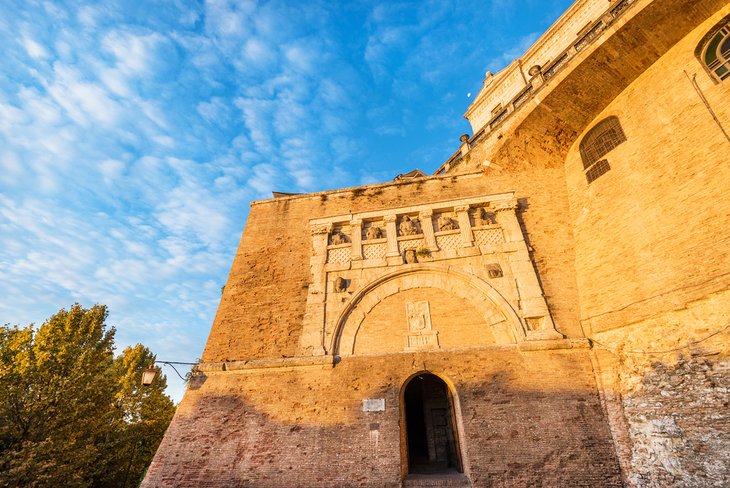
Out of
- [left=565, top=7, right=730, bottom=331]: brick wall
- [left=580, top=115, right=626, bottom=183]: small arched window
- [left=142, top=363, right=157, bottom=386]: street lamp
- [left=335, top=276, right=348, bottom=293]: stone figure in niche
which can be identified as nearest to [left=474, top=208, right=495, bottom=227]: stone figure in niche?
[left=565, top=7, right=730, bottom=331]: brick wall

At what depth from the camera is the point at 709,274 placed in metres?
5.95

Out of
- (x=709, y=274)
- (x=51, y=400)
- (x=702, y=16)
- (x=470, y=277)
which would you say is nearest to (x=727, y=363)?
(x=709, y=274)

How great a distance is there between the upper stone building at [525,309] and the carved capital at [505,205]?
50mm

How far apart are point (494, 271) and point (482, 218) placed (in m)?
2.06

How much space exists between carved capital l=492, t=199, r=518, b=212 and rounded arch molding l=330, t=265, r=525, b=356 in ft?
8.52

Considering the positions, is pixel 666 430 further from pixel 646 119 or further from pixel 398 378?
pixel 646 119

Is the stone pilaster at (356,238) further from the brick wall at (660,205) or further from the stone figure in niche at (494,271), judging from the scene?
the brick wall at (660,205)

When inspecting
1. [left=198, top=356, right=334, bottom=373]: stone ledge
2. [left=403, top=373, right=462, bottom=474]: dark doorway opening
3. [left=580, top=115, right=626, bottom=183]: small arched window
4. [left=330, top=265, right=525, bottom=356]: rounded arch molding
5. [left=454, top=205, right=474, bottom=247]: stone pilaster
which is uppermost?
[left=580, top=115, right=626, bottom=183]: small arched window

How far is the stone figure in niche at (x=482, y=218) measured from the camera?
10328 millimetres

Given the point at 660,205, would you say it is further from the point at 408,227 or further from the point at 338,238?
the point at 338,238

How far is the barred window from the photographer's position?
9195mm

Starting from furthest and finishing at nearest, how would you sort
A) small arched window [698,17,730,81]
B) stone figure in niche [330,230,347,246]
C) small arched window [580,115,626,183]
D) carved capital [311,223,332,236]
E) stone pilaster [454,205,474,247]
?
carved capital [311,223,332,236], stone figure in niche [330,230,347,246], stone pilaster [454,205,474,247], small arched window [580,115,626,183], small arched window [698,17,730,81]

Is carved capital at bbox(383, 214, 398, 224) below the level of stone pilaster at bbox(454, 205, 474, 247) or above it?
above

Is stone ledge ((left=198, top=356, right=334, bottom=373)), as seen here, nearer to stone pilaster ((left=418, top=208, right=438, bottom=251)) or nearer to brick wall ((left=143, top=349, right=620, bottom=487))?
brick wall ((left=143, top=349, right=620, bottom=487))
